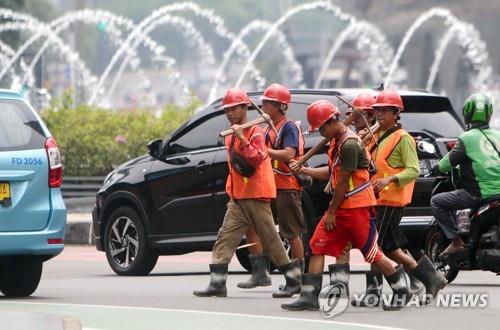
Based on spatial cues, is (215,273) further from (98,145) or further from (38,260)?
(98,145)

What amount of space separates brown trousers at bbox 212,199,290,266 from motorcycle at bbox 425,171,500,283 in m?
1.75

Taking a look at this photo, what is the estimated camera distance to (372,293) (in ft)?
44.5

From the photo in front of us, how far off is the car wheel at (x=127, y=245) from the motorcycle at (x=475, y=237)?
3.27 metres

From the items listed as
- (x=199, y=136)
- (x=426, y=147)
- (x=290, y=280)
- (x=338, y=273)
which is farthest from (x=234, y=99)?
(x=199, y=136)

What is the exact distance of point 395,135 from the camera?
13.5m

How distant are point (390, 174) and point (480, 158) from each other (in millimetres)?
1649

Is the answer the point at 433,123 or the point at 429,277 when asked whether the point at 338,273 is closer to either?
the point at 429,277

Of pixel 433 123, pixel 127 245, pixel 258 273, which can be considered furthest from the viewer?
pixel 127 245

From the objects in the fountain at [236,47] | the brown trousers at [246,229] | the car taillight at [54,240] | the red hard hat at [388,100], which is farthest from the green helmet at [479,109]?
the fountain at [236,47]

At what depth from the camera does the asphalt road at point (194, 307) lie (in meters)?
12.2

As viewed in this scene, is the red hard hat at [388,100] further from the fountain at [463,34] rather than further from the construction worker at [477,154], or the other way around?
the fountain at [463,34]

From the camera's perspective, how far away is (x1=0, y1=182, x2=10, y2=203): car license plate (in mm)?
14094

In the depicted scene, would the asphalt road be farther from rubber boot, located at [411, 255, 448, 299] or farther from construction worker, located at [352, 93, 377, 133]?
construction worker, located at [352, 93, 377, 133]

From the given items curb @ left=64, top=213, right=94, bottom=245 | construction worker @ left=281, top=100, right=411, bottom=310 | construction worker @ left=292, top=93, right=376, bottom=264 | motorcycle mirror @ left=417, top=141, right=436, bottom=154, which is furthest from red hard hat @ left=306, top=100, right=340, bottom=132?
curb @ left=64, top=213, right=94, bottom=245
